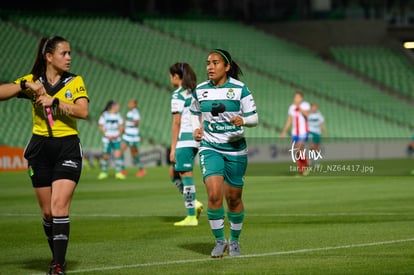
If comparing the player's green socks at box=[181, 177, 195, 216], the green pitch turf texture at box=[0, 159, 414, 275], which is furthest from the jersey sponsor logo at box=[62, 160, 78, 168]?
the player's green socks at box=[181, 177, 195, 216]

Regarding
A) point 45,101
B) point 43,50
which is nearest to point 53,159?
point 45,101

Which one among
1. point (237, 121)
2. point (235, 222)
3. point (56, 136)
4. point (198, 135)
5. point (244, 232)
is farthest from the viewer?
point (244, 232)

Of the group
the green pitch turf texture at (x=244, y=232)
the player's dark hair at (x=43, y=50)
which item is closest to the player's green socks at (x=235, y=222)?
the green pitch turf texture at (x=244, y=232)

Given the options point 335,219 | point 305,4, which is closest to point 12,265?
point 335,219

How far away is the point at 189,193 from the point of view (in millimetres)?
17141

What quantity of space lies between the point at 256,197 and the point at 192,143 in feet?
22.7

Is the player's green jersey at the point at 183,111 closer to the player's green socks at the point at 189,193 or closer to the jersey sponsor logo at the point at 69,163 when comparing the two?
the player's green socks at the point at 189,193

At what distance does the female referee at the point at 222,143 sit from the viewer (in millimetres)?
12602

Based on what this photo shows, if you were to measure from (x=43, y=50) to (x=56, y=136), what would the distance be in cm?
92

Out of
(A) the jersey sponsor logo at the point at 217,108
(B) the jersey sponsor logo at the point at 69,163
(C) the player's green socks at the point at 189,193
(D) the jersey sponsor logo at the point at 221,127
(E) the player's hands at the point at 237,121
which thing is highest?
(A) the jersey sponsor logo at the point at 217,108

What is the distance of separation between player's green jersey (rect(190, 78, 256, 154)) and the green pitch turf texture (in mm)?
1342

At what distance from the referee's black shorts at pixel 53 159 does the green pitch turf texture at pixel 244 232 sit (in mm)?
1157

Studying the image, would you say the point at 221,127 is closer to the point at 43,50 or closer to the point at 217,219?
the point at 217,219

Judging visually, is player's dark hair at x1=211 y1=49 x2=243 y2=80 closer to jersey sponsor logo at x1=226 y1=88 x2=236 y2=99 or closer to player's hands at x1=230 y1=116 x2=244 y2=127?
jersey sponsor logo at x1=226 y1=88 x2=236 y2=99
